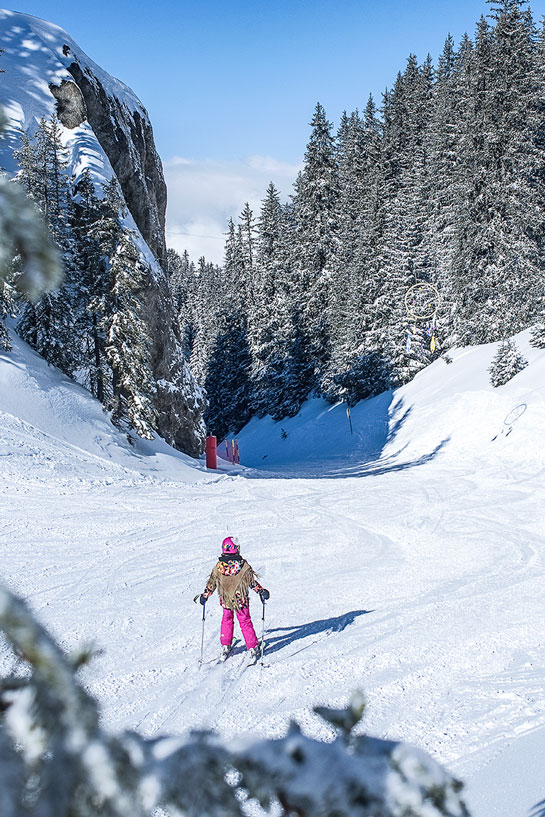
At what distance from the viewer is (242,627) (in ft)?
22.7

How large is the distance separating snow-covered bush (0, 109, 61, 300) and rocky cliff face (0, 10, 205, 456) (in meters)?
25.8

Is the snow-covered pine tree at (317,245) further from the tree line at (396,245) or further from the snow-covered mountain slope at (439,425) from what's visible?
the snow-covered mountain slope at (439,425)

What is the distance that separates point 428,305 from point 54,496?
2872 centimetres

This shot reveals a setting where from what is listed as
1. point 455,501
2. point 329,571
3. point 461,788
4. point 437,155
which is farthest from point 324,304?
point 461,788

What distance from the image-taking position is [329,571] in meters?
10.4

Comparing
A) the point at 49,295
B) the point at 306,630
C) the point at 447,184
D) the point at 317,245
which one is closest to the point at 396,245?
the point at 447,184

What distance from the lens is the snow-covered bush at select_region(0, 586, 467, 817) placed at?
29.9 inches

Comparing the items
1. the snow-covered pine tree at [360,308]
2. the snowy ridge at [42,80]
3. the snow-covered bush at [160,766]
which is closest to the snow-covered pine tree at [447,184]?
the snow-covered pine tree at [360,308]

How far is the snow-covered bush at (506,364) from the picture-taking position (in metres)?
23.6

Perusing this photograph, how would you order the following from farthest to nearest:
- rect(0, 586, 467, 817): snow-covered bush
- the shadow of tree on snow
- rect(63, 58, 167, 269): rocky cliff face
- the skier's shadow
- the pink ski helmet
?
rect(63, 58, 167, 269): rocky cliff face
the skier's shadow
the pink ski helmet
the shadow of tree on snow
rect(0, 586, 467, 817): snow-covered bush

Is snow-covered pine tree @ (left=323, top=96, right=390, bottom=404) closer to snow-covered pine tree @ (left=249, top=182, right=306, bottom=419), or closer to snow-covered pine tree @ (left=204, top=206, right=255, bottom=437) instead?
snow-covered pine tree @ (left=249, top=182, right=306, bottom=419)

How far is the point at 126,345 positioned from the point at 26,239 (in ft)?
68.0

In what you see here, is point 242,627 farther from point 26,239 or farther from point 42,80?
point 42,80

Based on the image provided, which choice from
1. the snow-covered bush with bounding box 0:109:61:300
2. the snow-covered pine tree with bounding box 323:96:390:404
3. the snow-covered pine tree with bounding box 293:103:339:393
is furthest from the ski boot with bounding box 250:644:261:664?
the snow-covered pine tree with bounding box 293:103:339:393
